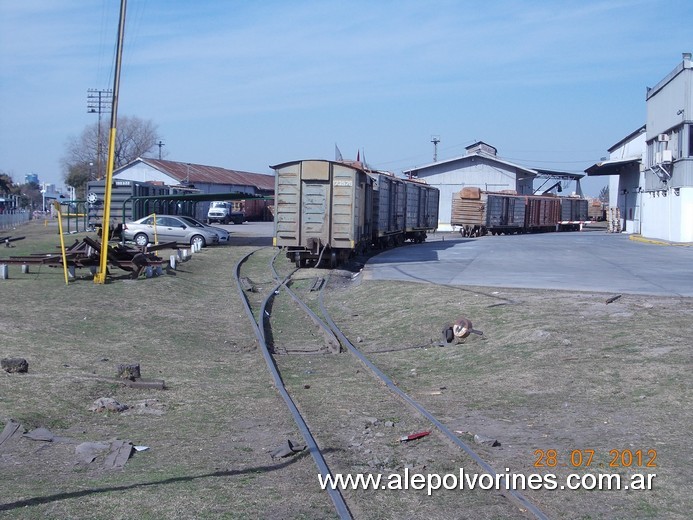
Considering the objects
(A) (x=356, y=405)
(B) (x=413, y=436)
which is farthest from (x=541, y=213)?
(B) (x=413, y=436)

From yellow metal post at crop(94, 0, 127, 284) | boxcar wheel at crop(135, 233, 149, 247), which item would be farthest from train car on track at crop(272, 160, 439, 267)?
boxcar wheel at crop(135, 233, 149, 247)

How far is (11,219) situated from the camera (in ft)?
177

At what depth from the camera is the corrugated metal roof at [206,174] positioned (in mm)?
76875

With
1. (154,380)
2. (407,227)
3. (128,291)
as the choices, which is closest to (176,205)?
(407,227)

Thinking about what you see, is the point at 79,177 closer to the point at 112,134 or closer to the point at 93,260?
the point at 93,260

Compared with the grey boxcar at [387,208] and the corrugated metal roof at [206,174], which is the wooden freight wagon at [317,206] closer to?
the grey boxcar at [387,208]

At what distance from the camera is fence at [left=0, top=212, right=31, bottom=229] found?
1978 inches

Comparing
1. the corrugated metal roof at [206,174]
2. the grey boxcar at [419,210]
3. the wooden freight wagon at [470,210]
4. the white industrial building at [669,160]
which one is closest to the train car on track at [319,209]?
the grey boxcar at [419,210]

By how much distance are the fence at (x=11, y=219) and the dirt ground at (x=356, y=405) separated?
37.2 meters

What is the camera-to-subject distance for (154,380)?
1036 cm

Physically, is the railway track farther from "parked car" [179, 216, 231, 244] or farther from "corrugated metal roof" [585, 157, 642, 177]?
"corrugated metal roof" [585, 157, 642, 177]

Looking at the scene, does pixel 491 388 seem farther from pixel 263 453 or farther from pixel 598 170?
pixel 598 170

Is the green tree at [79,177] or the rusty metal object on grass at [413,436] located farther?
the green tree at [79,177]

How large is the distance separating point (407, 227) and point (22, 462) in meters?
31.5
